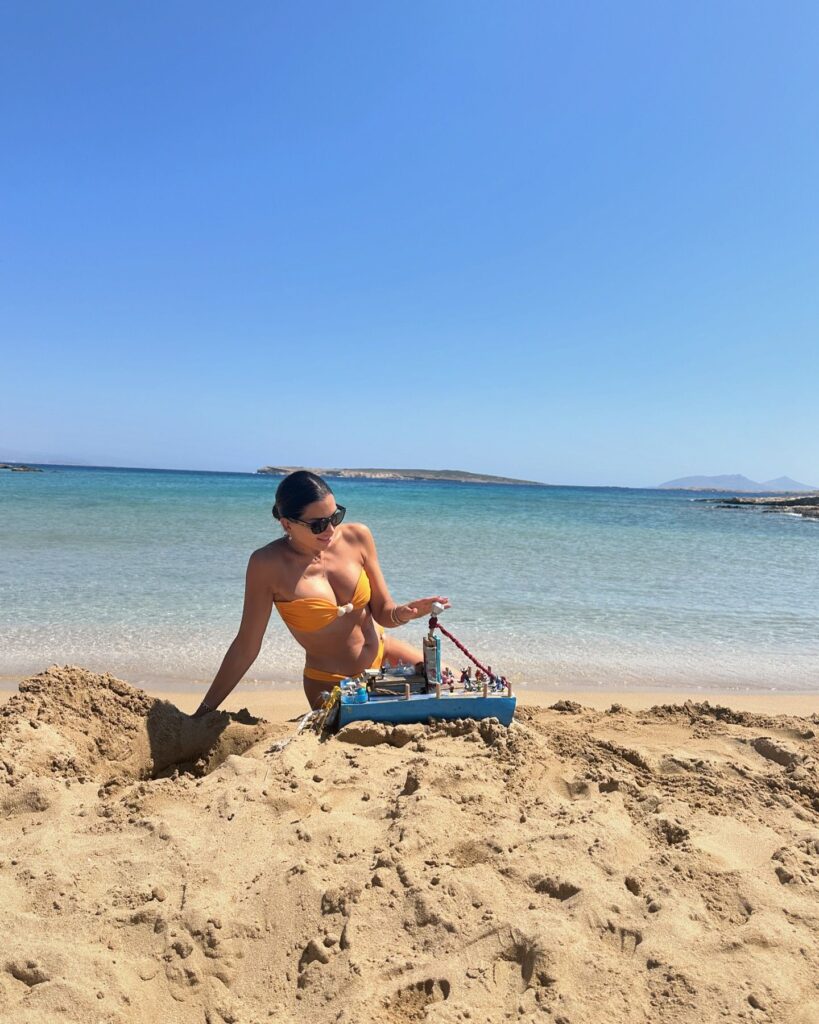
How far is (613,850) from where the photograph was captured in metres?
2.14

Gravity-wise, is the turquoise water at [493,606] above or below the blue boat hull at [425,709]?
below

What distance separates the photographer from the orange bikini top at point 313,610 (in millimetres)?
3236

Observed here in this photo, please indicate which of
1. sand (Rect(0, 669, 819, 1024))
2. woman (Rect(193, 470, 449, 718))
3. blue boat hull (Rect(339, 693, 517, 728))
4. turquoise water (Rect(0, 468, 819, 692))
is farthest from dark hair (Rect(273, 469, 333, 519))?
turquoise water (Rect(0, 468, 819, 692))

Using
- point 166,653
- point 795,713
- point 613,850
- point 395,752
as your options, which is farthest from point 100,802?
point 795,713

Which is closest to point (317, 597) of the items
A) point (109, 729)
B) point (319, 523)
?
point (319, 523)

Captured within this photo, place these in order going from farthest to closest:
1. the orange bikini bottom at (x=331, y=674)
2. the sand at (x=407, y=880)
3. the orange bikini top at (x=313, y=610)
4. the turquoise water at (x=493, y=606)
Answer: the turquoise water at (x=493, y=606) → the orange bikini bottom at (x=331, y=674) → the orange bikini top at (x=313, y=610) → the sand at (x=407, y=880)

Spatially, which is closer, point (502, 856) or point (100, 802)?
A: point (502, 856)

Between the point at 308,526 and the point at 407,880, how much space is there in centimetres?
165

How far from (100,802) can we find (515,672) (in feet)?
12.7

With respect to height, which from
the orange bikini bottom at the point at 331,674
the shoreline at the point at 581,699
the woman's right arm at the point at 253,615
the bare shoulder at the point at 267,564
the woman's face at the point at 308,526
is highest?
the woman's face at the point at 308,526

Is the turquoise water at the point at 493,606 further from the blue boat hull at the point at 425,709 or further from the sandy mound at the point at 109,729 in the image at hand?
the blue boat hull at the point at 425,709

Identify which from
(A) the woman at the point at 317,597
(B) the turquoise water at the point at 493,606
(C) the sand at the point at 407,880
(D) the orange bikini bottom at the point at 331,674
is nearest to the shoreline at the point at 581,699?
(B) the turquoise water at the point at 493,606

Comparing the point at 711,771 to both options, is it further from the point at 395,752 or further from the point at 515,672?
the point at 515,672

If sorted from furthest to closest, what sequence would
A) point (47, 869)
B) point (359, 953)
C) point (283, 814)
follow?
point (283, 814) → point (47, 869) → point (359, 953)
